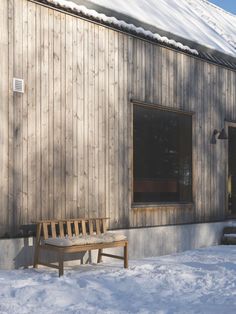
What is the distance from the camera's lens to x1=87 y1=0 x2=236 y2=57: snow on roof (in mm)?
9789

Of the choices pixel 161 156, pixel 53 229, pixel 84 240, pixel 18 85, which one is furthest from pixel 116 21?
pixel 84 240

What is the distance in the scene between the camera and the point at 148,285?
6.78 metres

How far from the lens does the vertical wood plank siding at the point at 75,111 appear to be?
7562mm

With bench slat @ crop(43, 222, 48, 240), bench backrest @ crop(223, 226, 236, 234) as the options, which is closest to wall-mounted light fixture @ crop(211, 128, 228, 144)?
bench backrest @ crop(223, 226, 236, 234)

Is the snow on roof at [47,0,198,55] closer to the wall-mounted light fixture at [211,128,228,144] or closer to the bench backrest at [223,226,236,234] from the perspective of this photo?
the wall-mounted light fixture at [211,128,228,144]

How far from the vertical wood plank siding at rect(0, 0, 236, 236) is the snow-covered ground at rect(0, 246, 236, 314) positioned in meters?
1.03

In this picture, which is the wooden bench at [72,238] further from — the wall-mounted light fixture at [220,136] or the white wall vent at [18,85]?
the wall-mounted light fixture at [220,136]

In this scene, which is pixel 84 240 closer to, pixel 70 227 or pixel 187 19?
pixel 70 227

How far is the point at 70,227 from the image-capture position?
26.3 feet

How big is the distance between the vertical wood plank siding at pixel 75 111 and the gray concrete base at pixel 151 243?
177 mm

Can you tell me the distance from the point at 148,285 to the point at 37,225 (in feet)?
5.98

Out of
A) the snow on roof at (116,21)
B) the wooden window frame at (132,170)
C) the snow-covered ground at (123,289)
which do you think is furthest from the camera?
the wooden window frame at (132,170)

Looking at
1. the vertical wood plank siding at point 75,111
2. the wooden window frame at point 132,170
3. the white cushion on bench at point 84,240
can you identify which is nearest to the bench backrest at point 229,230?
the vertical wood plank siding at point 75,111

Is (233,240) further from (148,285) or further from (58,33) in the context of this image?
(58,33)
